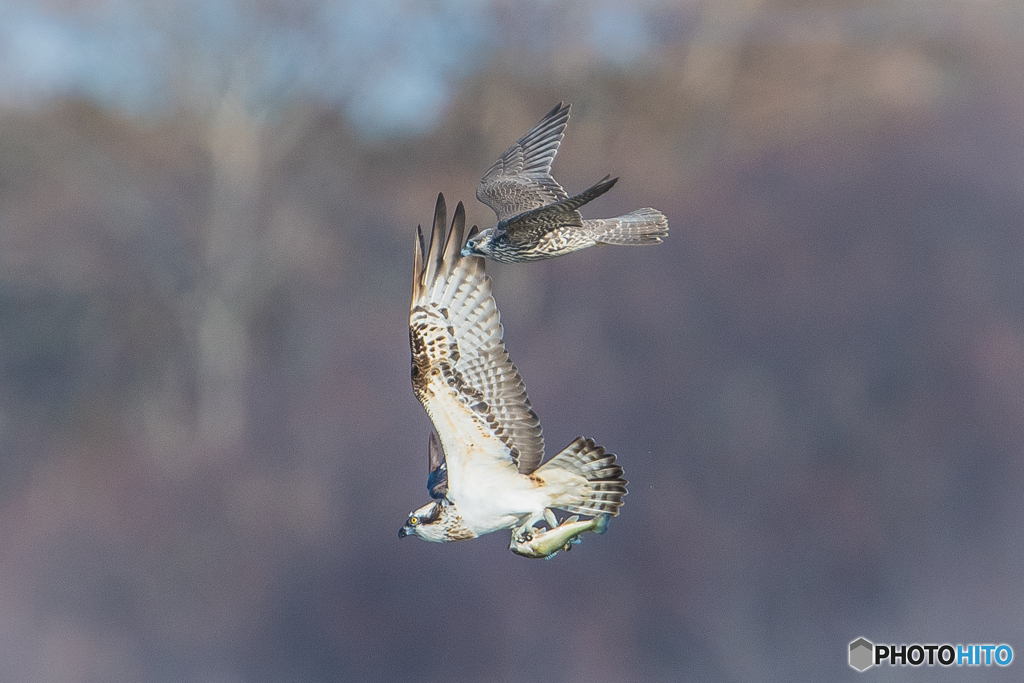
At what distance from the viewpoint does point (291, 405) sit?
1756cm

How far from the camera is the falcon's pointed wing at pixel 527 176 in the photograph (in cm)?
780

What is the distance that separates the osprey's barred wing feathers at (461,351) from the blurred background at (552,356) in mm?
10340

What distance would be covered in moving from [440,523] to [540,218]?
5.42ft

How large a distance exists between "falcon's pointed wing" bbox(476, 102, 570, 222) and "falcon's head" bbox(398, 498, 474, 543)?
1.98 meters

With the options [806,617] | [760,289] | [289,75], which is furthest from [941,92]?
[289,75]

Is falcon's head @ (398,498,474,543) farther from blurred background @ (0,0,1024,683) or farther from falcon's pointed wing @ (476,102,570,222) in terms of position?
blurred background @ (0,0,1024,683)

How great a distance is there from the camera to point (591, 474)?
6.18m

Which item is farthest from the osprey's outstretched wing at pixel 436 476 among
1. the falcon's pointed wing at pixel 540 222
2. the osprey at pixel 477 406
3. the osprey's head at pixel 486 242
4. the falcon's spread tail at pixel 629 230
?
the falcon's spread tail at pixel 629 230

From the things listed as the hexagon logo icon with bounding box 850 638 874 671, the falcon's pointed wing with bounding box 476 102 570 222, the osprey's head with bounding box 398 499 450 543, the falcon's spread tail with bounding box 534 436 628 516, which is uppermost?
the falcon's pointed wing with bounding box 476 102 570 222

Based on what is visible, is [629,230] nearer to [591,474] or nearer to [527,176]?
[527,176]

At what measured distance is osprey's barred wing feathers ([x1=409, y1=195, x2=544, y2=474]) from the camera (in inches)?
237

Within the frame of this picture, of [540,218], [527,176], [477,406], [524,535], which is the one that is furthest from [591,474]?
[527,176]

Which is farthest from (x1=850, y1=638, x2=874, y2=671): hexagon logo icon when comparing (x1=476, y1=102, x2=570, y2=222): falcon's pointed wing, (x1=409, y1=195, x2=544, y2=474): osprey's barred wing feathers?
(x1=409, y1=195, x2=544, y2=474): osprey's barred wing feathers

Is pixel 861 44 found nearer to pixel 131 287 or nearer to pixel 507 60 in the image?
pixel 507 60
